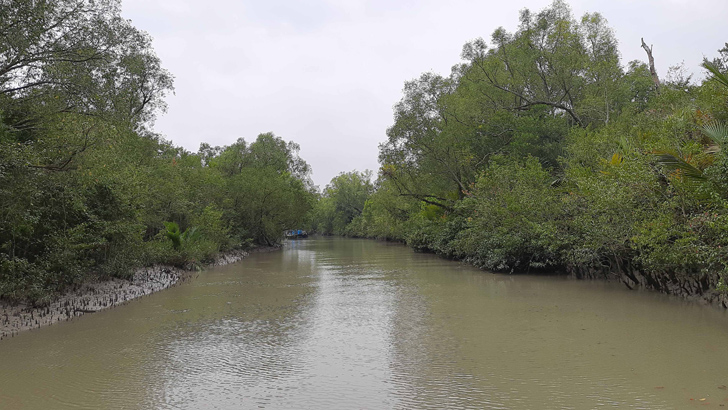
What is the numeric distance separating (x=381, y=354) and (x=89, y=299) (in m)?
8.93

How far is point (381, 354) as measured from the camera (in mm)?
8031

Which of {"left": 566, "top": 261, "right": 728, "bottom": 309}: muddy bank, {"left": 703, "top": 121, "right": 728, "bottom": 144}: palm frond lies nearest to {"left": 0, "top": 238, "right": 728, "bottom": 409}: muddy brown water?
{"left": 566, "top": 261, "right": 728, "bottom": 309}: muddy bank

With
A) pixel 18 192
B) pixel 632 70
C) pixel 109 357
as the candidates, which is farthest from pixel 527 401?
pixel 632 70

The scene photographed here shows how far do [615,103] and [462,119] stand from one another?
8.24m

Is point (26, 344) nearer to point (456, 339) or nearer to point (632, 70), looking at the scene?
point (456, 339)

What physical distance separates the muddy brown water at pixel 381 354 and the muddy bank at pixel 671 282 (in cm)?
42

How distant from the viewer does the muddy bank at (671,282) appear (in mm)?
11188

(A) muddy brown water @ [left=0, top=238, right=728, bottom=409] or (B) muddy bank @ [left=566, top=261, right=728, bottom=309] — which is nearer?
(A) muddy brown water @ [left=0, top=238, right=728, bottom=409]

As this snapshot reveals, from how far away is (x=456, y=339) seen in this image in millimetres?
8852

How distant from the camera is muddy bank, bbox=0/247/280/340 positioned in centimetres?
1023

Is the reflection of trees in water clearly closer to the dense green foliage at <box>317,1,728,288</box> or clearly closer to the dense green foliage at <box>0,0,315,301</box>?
the dense green foliage at <box>0,0,315,301</box>

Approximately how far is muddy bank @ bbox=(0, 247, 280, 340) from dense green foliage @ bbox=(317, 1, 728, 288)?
1273cm

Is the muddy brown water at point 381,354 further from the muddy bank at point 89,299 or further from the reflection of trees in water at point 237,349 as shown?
the muddy bank at point 89,299

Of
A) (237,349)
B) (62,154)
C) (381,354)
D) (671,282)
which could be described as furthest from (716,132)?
(62,154)
